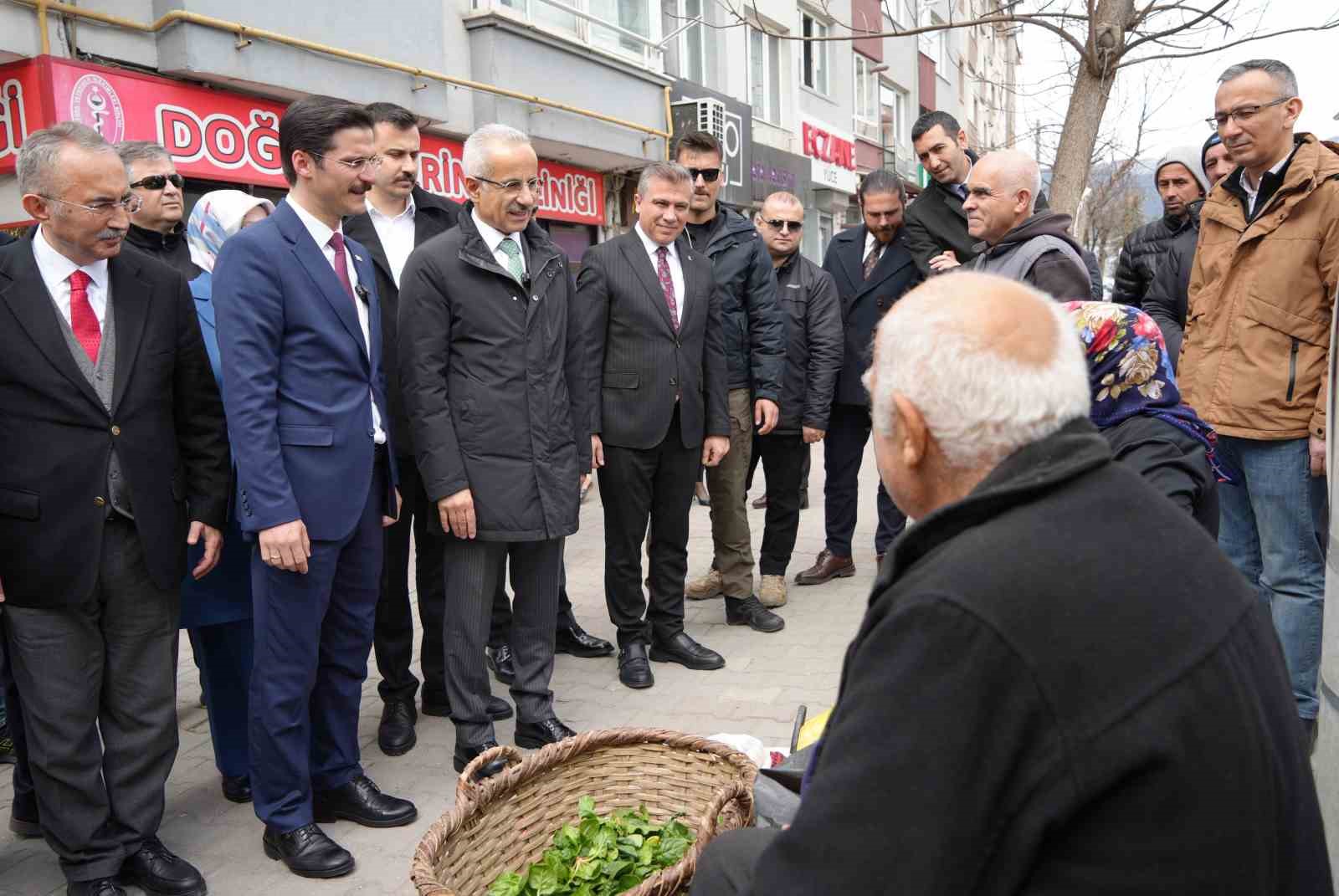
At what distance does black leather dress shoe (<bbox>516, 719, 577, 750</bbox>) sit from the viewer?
4027 millimetres

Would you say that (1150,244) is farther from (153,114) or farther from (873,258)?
(153,114)

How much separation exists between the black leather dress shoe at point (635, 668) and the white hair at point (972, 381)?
3362 millimetres

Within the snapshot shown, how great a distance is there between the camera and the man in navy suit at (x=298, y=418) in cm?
309

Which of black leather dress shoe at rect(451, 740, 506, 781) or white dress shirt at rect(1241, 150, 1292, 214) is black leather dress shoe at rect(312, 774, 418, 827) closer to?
black leather dress shoe at rect(451, 740, 506, 781)

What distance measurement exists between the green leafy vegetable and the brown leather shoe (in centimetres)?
349

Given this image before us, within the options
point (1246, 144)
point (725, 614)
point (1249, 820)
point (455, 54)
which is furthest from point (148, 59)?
point (1249, 820)

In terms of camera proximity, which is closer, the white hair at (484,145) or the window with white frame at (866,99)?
the white hair at (484,145)

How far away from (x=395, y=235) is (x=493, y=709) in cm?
198

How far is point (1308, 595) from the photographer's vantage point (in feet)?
12.2

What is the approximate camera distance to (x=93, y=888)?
3025mm

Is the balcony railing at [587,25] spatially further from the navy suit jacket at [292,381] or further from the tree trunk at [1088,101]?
the navy suit jacket at [292,381]

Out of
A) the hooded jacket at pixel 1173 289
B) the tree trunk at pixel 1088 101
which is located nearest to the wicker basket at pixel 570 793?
the hooded jacket at pixel 1173 289

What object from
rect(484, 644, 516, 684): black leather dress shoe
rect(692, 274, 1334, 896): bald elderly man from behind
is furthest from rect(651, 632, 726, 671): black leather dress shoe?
rect(692, 274, 1334, 896): bald elderly man from behind

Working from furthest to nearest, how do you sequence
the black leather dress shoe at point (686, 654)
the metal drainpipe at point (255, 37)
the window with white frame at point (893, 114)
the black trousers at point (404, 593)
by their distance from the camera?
1. the window with white frame at point (893, 114)
2. the metal drainpipe at point (255, 37)
3. the black leather dress shoe at point (686, 654)
4. the black trousers at point (404, 593)
